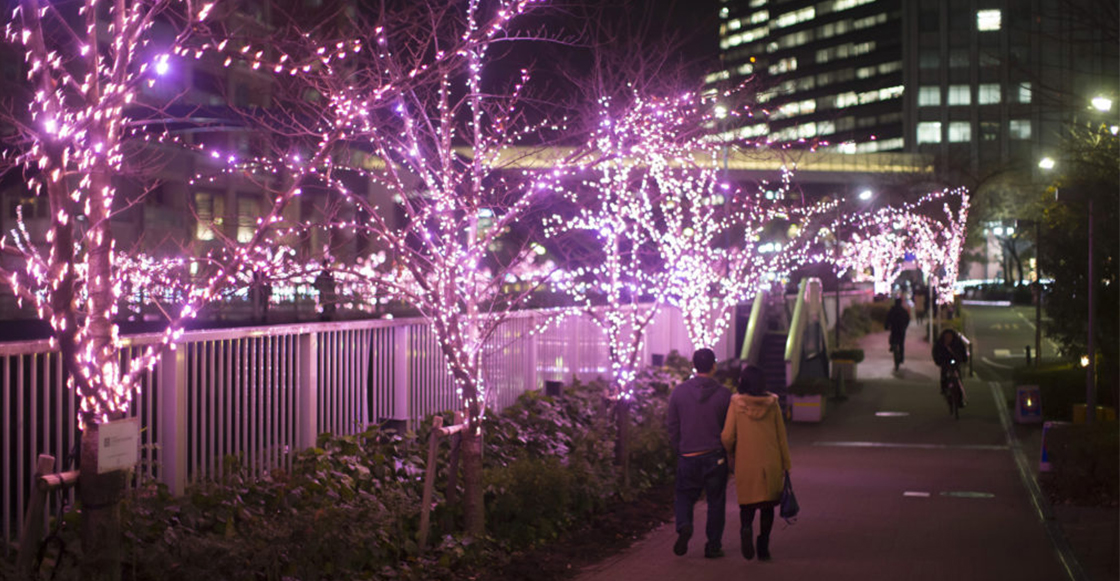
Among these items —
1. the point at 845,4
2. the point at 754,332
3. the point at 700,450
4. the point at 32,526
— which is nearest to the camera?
the point at 32,526

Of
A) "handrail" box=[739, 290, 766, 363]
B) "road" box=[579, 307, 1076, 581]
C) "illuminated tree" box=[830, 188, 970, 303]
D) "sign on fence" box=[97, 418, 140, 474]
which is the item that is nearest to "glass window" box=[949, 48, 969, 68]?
"illuminated tree" box=[830, 188, 970, 303]

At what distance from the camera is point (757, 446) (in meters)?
8.83

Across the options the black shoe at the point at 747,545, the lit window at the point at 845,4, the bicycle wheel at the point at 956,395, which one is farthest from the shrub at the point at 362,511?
the lit window at the point at 845,4

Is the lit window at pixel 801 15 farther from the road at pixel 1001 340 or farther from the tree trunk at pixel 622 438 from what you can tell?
the tree trunk at pixel 622 438

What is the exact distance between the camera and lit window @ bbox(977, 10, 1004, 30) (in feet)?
400

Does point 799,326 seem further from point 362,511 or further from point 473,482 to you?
point 362,511

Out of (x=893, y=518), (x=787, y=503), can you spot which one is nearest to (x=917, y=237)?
(x=893, y=518)

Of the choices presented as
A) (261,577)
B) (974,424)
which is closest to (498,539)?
(261,577)

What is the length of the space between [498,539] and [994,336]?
34434 millimetres

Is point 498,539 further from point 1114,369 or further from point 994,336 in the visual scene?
point 994,336

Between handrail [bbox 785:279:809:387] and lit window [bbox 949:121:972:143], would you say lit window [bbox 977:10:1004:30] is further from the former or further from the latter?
handrail [bbox 785:279:809:387]

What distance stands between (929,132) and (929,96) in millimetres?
4137

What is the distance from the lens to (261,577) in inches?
268

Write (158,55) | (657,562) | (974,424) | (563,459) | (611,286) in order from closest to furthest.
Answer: (158,55), (657,562), (563,459), (611,286), (974,424)
